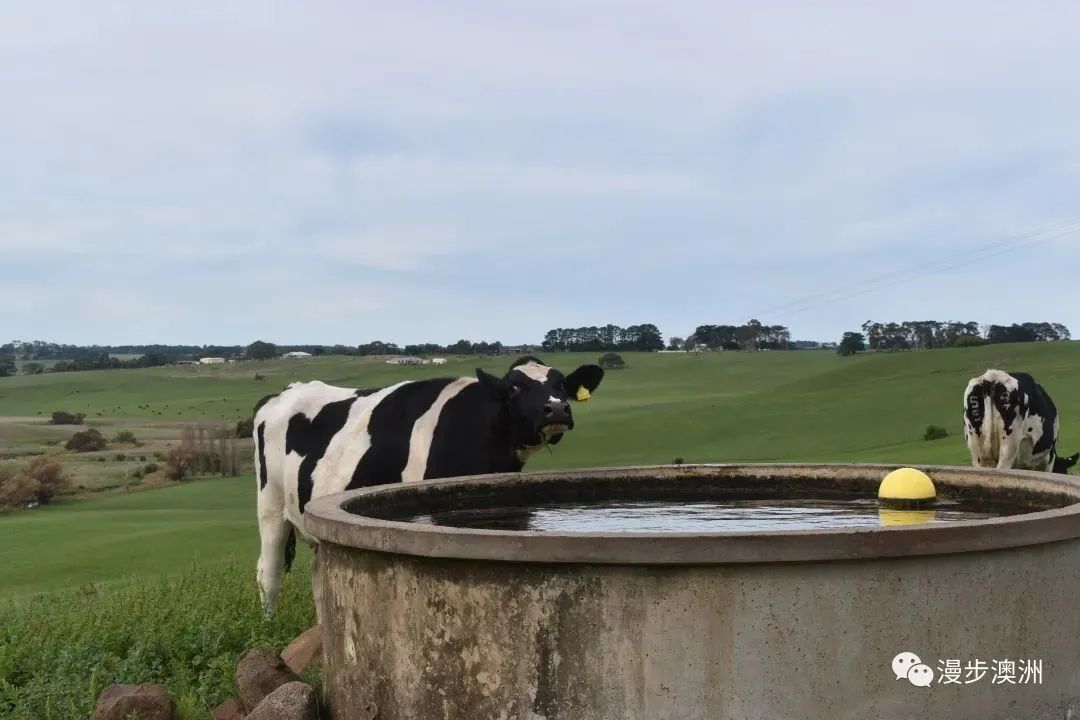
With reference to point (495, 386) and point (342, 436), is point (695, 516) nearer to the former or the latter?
point (495, 386)

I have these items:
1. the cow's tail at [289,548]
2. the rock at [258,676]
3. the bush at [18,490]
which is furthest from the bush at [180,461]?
the rock at [258,676]

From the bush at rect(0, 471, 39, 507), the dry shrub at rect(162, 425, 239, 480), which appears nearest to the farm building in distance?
the dry shrub at rect(162, 425, 239, 480)

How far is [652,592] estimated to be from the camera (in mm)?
3967

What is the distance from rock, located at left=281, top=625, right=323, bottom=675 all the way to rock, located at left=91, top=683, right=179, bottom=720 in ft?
2.73

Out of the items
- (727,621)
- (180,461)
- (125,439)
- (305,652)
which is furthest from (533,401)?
(125,439)

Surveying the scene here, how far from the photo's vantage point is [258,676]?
5586 millimetres

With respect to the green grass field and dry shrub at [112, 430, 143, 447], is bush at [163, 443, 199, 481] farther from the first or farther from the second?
dry shrub at [112, 430, 143, 447]

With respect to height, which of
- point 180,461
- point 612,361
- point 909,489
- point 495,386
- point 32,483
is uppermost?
point 612,361

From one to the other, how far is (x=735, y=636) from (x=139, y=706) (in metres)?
3.29

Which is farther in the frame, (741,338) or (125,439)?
(741,338)

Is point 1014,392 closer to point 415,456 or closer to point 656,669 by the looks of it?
point 415,456

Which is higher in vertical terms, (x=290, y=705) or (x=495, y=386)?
(x=495, y=386)

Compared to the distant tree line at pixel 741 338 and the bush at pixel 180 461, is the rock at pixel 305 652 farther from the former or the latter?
the distant tree line at pixel 741 338

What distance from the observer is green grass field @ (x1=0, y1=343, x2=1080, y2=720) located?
730 centimetres
